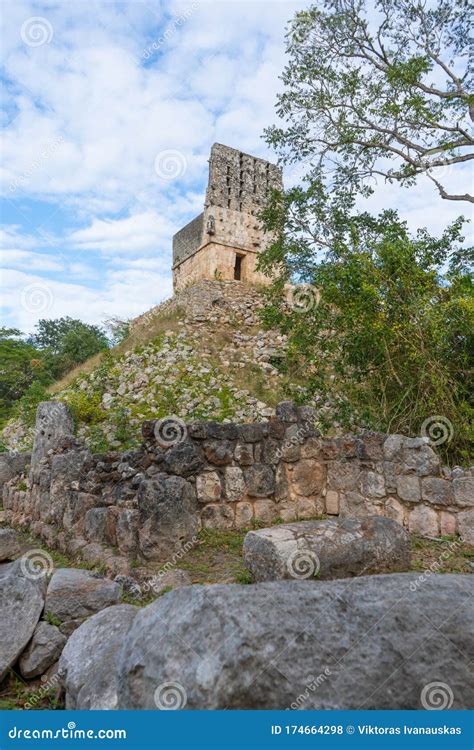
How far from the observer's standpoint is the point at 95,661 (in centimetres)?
288

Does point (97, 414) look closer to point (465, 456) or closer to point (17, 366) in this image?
point (465, 456)

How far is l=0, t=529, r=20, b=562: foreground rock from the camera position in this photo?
6.71 metres

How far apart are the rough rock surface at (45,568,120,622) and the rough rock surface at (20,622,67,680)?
0.65ft

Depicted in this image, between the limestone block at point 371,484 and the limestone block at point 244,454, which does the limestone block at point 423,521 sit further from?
the limestone block at point 244,454

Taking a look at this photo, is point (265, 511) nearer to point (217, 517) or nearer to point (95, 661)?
point (217, 517)

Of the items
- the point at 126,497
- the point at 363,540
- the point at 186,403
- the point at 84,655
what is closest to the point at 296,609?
the point at 84,655

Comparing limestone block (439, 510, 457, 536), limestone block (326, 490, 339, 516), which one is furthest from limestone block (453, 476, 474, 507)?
limestone block (326, 490, 339, 516)

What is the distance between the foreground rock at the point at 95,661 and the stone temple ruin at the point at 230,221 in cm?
1799

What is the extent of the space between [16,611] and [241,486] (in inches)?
123

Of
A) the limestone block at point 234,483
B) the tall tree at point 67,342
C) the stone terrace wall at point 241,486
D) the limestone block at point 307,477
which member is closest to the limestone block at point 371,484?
the stone terrace wall at point 241,486

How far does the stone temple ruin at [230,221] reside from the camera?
69.1 feet

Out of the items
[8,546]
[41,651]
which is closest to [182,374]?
[8,546]

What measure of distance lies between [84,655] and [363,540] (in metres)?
2.55

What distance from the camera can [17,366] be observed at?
2588 cm
